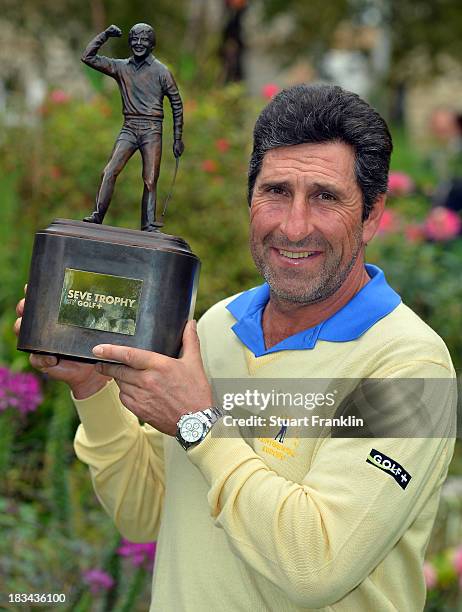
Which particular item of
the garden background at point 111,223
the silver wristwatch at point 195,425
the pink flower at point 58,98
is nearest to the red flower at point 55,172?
the garden background at point 111,223

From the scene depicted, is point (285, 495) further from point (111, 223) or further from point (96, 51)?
point (111, 223)

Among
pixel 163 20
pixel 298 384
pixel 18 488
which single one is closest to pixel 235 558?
pixel 298 384

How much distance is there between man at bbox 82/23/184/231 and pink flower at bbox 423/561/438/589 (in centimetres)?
220

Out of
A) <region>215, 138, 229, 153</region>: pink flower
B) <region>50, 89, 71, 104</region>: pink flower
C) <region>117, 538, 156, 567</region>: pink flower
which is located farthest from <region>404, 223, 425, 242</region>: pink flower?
<region>117, 538, 156, 567</region>: pink flower

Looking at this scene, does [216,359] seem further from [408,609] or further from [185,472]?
[408,609]

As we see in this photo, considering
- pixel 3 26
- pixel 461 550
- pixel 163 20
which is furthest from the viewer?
pixel 3 26

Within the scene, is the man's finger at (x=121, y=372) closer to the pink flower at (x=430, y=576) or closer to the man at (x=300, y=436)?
the man at (x=300, y=436)

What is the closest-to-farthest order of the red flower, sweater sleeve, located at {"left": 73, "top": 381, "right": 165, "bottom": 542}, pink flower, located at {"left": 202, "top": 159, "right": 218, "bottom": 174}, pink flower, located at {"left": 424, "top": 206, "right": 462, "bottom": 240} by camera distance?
sweater sleeve, located at {"left": 73, "top": 381, "right": 165, "bottom": 542}
pink flower, located at {"left": 202, "top": 159, "right": 218, "bottom": 174}
the red flower
pink flower, located at {"left": 424, "top": 206, "right": 462, "bottom": 240}

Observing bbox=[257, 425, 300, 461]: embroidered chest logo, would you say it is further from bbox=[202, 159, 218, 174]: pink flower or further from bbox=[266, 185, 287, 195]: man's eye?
bbox=[202, 159, 218, 174]: pink flower

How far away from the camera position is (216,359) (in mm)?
2408

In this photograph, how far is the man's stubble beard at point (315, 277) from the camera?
2.17 m

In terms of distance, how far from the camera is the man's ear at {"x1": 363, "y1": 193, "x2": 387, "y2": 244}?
225cm

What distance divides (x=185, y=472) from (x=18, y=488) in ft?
7.17

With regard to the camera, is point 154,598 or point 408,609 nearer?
point 408,609
